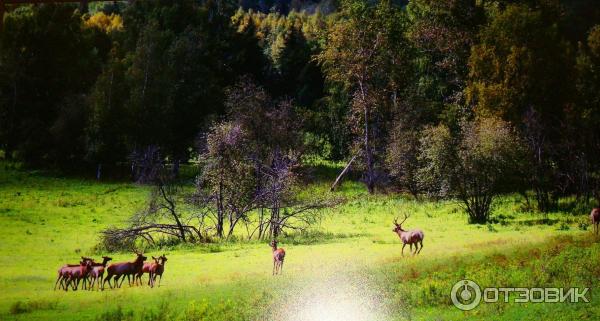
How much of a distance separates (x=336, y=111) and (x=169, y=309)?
2.57 meters

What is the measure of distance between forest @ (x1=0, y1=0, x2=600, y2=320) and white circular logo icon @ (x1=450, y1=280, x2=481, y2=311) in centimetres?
9

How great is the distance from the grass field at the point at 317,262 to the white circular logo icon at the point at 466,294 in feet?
0.19

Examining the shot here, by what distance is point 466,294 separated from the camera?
791 cm

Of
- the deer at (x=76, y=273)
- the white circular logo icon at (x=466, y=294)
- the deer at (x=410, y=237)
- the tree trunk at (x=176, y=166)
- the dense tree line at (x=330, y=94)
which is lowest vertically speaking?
the white circular logo icon at (x=466, y=294)

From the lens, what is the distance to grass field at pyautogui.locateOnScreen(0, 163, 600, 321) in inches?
306

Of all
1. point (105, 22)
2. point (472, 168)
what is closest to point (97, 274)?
point (105, 22)

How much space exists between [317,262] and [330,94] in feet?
5.67

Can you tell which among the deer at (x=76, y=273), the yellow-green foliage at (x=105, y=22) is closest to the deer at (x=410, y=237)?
the deer at (x=76, y=273)

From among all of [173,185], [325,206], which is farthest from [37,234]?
[325,206]

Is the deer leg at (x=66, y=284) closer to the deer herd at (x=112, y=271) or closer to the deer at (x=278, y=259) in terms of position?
the deer herd at (x=112, y=271)

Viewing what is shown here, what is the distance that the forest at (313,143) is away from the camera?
26.7ft

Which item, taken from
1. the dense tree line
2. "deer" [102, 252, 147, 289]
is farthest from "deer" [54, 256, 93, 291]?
the dense tree line

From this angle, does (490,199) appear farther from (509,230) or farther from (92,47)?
(92,47)

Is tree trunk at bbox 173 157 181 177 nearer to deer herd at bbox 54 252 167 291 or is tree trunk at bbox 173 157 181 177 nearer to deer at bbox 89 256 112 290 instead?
deer herd at bbox 54 252 167 291
